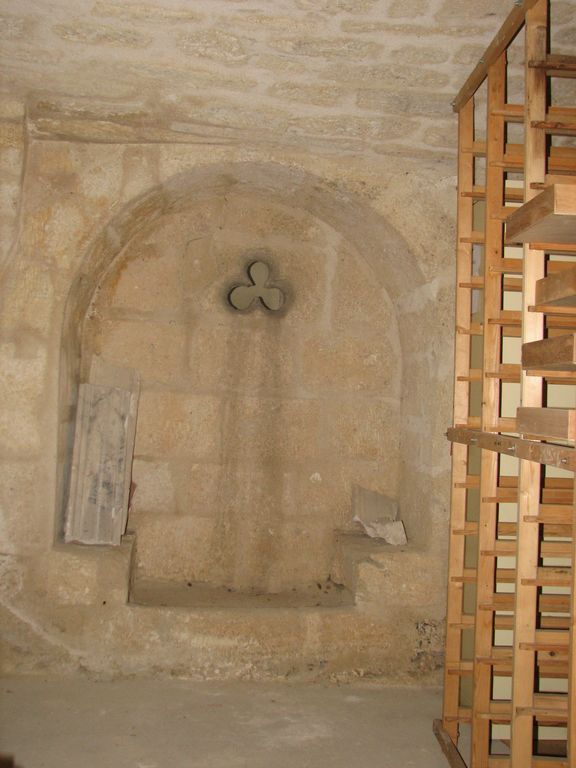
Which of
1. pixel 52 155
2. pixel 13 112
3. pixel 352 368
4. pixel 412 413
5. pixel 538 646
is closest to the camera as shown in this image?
pixel 538 646

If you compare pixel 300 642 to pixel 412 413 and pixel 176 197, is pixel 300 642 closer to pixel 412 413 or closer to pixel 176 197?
pixel 412 413

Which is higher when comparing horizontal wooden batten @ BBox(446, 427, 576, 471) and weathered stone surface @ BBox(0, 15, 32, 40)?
weathered stone surface @ BBox(0, 15, 32, 40)

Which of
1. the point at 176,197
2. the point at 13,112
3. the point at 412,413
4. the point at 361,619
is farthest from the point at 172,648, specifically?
the point at 13,112

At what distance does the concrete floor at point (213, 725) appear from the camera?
2377 millimetres

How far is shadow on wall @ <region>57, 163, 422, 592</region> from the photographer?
349 cm

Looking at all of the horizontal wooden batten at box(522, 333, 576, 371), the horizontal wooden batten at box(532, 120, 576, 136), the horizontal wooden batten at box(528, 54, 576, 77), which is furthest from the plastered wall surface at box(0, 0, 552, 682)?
the horizontal wooden batten at box(522, 333, 576, 371)

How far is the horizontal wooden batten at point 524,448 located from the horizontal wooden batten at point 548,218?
0.53 m

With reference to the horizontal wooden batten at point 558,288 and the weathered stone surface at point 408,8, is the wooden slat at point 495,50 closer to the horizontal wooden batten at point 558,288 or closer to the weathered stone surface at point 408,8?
the weathered stone surface at point 408,8

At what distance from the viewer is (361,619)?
3064mm

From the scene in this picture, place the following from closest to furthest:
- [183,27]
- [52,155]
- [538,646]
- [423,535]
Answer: [538,646]
[183,27]
[52,155]
[423,535]

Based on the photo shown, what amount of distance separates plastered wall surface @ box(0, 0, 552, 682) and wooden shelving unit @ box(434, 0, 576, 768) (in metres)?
0.26

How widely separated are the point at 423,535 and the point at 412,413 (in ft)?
2.06

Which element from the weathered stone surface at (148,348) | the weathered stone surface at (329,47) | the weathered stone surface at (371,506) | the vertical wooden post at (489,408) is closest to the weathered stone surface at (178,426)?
the weathered stone surface at (148,348)

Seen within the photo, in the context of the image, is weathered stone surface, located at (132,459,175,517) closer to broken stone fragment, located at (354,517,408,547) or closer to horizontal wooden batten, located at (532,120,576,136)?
broken stone fragment, located at (354,517,408,547)
